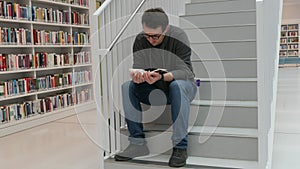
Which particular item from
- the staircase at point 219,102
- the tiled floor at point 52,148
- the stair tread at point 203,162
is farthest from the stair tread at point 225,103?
the tiled floor at point 52,148

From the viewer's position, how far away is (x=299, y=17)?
1273 centimetres

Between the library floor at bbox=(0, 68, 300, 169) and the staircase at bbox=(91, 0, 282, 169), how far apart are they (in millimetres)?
379

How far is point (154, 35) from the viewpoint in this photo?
2158 millimetres

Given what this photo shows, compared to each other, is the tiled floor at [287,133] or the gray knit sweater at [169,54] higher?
the gray knit sweater at [169,54]

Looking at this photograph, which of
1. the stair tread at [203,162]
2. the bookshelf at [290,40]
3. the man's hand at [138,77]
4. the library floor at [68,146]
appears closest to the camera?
the stair tread at [203,162]

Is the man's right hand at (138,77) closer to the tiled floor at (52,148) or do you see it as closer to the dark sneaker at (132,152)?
the dark sneaker at (132,152)

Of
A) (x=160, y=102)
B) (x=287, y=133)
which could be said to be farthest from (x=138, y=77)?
(x=287, y=133)

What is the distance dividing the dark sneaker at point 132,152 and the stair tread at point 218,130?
0.17 meters

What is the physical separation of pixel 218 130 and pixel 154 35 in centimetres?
77

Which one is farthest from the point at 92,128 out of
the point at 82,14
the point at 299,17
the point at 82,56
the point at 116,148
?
the point at 299,17

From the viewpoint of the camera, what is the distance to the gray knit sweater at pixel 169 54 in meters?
2.14

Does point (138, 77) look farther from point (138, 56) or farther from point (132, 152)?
point (132, 152)

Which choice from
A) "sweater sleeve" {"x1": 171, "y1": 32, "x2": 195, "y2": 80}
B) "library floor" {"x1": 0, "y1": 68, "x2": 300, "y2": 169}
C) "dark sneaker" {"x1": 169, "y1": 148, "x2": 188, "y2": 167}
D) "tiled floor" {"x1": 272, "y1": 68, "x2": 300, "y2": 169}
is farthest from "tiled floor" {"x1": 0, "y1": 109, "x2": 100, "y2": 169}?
"tiled floor" {"x1": 272, "y1": 68, "x2": 300, "y2": 169}

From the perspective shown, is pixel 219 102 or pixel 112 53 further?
pixel 219 102
